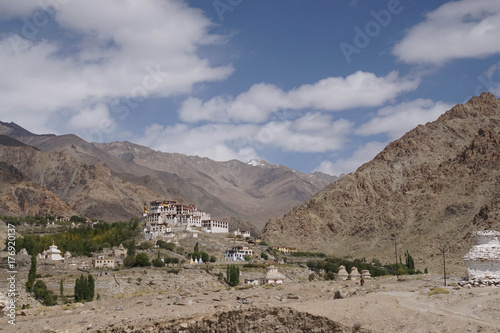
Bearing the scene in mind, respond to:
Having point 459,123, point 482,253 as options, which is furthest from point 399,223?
point 482,253

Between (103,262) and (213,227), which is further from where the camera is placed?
(213,227)

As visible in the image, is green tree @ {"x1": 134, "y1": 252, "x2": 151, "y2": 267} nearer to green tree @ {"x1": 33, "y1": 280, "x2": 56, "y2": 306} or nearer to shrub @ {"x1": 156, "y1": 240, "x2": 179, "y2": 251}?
shrub @ {"x1": 156, "y1": 240, "x2": 179, "y2": 251}

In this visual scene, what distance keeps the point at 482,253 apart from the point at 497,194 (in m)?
97.8

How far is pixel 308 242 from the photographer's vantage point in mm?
136750

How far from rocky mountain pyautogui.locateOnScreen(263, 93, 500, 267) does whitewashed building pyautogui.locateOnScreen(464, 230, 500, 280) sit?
Answer: 72.8m

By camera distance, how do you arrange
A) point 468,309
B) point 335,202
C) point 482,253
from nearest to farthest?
point 468,309 → point 482,253 → point 335,202

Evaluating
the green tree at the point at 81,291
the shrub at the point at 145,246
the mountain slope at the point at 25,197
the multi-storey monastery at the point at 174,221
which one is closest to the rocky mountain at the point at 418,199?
the multi-storey monastery at the point at 174,221

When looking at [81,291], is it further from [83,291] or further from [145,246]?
[145,246]

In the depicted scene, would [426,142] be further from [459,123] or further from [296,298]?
[296,298]

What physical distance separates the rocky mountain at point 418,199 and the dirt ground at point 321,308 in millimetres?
75170

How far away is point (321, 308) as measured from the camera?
59.4 ft

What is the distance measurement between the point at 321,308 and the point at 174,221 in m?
91.1

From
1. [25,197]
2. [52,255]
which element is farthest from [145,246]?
[25,197]

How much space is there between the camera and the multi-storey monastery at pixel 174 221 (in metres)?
101
